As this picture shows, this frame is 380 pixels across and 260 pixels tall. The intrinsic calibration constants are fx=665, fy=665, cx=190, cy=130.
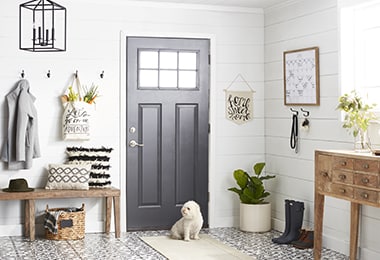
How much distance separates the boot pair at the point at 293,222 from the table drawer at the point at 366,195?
137 centimetres

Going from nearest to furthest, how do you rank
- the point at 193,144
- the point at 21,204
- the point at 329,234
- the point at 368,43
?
1. the point at 368,43
2. the point at 329,234
3. the point at 21,204
4. the point at 193,144

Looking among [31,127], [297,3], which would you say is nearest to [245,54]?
[297,3]

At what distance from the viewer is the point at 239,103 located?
7.05 m

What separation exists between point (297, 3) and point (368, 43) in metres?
1.13

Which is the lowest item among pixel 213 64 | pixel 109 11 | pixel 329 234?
pixel 329 234

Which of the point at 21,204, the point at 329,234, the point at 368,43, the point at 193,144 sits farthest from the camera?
the point at 193,144

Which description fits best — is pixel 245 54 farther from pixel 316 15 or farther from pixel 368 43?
pixel 368 43

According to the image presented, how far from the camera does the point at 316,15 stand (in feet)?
19.9

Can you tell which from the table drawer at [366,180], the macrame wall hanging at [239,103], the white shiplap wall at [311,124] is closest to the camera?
the table drawer at [366,180]

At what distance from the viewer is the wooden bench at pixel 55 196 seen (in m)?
6.07

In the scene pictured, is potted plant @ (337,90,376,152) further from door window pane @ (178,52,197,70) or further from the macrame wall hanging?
door window pane @ (178,52,197,70)

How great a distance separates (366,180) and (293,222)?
159cm

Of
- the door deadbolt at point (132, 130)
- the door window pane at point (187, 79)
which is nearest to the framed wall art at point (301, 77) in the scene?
the door window pane at point (187, 79)

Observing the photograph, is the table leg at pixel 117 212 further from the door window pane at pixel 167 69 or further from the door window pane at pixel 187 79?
the door window pane at pixel 187 79
